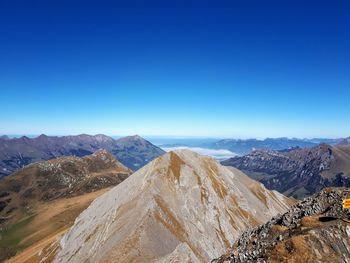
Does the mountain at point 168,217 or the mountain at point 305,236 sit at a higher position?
the mountain at point 305,236

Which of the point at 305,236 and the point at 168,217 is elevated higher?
the point at 305,236

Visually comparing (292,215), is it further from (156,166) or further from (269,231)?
(156,166)

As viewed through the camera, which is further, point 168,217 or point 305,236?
point 168,217

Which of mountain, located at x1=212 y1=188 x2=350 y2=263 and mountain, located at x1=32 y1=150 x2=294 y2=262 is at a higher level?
mountain, located at x1=212 y1=188 x2=350 y2=263

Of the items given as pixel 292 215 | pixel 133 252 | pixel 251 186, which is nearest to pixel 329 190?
pixel 292 215

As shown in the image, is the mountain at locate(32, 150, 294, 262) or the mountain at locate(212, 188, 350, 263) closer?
the mountain at locate(212, 188, 350, 263)
